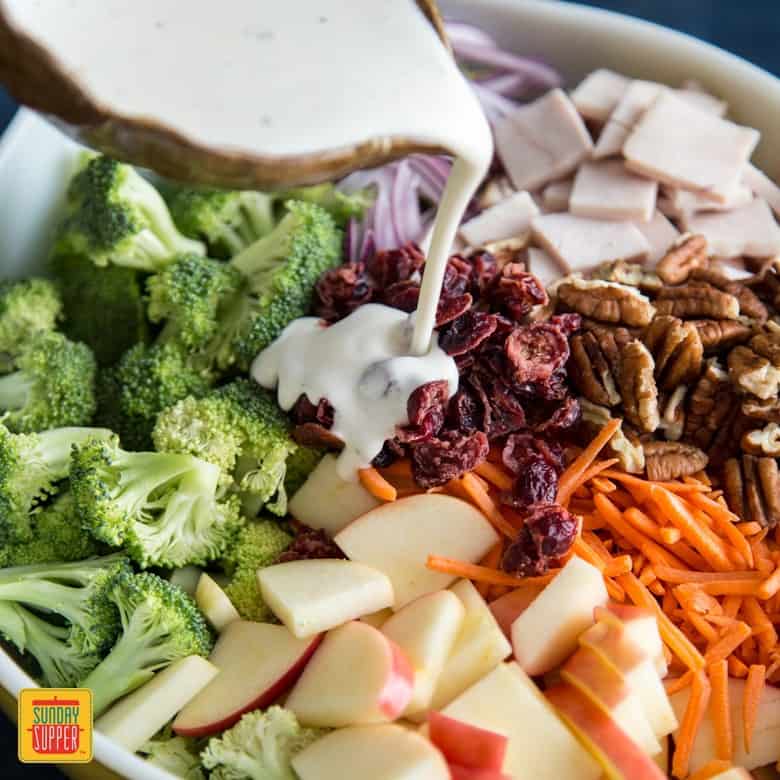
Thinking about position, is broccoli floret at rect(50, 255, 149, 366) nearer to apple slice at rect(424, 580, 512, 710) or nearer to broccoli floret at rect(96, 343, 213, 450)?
broccoli floret at rect(96, 343, 213, 450)

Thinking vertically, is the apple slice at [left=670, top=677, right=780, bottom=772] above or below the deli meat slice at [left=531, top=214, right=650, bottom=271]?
below

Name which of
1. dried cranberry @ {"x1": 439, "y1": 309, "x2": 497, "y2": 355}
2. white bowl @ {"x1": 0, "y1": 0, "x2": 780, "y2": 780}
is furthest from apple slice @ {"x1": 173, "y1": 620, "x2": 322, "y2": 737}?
white bowl @ {"x1": 0, "y1": 0, "x2": 780, "y2": 780}

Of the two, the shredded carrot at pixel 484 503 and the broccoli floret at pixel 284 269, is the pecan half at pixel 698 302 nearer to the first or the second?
the shredded carrot at pixel 484 503

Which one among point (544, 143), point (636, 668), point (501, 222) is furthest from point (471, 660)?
point (544, 143)

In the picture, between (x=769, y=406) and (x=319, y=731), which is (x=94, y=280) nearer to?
(x=319, y=731)

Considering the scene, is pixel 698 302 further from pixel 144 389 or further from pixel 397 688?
pixel 144 389
